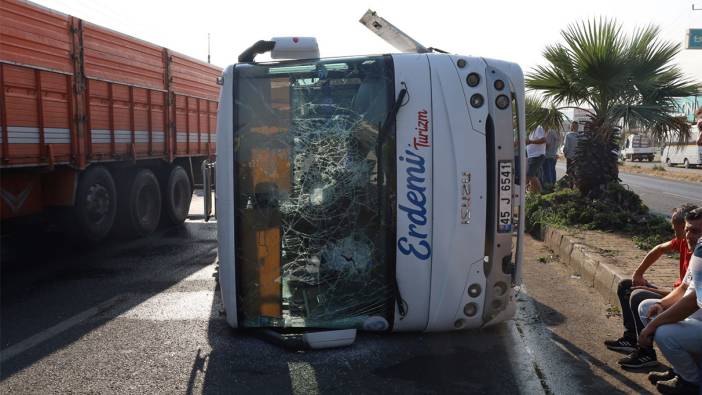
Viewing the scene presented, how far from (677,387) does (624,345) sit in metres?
0.84

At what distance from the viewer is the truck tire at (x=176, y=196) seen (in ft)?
35.3

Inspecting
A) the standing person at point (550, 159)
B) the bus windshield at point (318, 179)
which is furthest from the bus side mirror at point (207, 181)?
the standing person at point (550, 159)

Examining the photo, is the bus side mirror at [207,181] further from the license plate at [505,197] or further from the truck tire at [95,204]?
the truck tire at [95,204]

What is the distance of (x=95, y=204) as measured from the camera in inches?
334

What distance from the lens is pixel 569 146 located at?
13.2 meters

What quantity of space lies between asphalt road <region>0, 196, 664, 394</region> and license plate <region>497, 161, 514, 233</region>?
37.2 inches

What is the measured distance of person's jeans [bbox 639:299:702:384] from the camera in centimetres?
372

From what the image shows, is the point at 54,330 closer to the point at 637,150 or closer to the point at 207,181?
the point at 207,181

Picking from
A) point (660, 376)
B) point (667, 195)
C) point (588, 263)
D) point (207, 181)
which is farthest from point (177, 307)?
point (667, 195)

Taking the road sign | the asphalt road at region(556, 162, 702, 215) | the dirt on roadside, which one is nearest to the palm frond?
the dirt on roadside

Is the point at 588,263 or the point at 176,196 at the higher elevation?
the point at 176,196

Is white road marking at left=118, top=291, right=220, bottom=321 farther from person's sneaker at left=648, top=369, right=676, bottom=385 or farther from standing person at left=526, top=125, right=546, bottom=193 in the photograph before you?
standing person at left=526, top=125, right=546, bottom=193

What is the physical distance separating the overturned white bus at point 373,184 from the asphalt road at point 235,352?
0.37 m

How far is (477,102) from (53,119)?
537 centimetres
